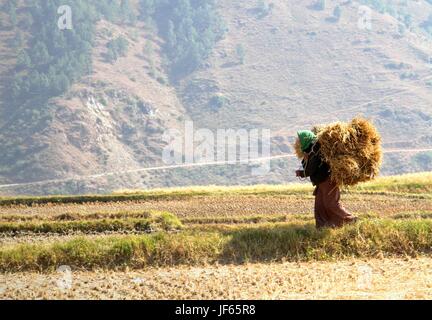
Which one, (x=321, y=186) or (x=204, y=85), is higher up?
(x=204, y=85)

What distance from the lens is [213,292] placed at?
11633 mm

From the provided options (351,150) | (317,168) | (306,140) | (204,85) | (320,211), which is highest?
(204,85)

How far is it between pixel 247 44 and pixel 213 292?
152373 mm

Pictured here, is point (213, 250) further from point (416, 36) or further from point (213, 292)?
point (416, 36)

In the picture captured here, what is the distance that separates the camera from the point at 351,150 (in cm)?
1533

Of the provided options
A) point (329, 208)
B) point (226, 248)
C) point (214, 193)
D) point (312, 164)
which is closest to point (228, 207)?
point (214, 193)

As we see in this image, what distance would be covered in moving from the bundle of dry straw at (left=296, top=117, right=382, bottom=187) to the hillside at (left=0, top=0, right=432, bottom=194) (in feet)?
278

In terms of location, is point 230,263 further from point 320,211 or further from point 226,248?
point 320,211

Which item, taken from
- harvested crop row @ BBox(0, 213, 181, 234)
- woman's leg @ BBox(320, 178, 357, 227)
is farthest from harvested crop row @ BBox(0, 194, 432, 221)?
woman's leg @ BBox(320, 178, 357, 227)

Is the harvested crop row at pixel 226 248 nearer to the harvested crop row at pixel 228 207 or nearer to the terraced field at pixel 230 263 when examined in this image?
the terraced field at pixel 230 263

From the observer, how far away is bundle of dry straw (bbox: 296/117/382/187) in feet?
49.5

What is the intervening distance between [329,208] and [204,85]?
436 feet

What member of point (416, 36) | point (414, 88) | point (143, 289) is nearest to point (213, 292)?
point (143, 289)

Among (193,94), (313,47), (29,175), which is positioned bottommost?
(29,175)
